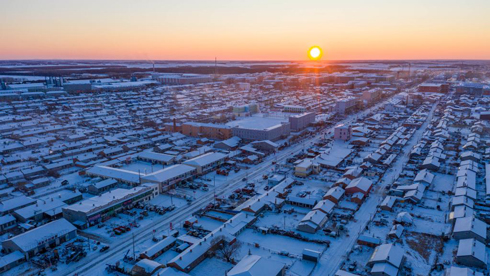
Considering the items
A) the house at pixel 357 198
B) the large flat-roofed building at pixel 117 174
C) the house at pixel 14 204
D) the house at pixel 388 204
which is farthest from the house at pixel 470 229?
the house at pixel 14 204

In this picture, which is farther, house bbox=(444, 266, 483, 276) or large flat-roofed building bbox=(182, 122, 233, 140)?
large flat-roofed building bbox=(182, 122, 233, 140)

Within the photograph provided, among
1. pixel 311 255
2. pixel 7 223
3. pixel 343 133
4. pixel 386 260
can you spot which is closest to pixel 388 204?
pixel 386 260

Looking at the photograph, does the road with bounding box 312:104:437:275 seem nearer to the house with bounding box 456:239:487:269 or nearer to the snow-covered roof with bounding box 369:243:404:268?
the snow-covered roof with bounding box 369:243:404:268

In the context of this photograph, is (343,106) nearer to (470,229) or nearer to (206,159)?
(206,159)

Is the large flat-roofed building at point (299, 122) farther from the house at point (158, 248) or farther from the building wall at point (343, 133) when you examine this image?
the house at point (158, 248)

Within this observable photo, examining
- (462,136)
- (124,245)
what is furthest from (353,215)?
(462,136)

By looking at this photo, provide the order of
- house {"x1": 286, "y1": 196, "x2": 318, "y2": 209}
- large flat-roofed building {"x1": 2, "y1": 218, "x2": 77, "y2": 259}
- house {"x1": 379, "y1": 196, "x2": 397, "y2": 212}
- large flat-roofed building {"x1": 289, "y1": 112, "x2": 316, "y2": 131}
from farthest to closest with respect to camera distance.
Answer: large flat-roofed building {"x1": 289, "y1": 112, "x2": 316, "y2": 131} < house {"x1": 286, "y1": 196, "x2": 318, "y2": 209} < house {"x1": 379, "y1": 196, "x2": 397, "y2": 212} < large flat-roofed building {"x1": 2, "y1": 218, "x2": 77, "y2": 259}

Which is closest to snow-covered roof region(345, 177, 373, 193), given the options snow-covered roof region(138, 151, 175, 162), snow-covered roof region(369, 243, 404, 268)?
snow-covered roof region(369, 243, 404, 268)
